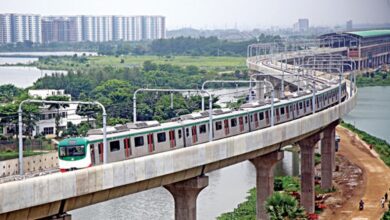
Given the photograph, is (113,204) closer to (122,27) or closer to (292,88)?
(292,88)

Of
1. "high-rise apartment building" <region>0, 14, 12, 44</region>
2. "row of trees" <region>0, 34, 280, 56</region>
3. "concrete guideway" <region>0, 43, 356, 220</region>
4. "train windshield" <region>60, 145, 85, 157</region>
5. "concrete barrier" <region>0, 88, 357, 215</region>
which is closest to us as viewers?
"concrete barrier" <region>0, 88, 357, 215</region>

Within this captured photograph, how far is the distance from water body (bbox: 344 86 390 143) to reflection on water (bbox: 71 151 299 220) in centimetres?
1862

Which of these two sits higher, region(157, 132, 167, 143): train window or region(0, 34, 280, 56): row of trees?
region(157, 132, 167, 143): train window

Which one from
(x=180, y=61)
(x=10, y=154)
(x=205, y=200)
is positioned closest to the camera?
(x=10, y=154)

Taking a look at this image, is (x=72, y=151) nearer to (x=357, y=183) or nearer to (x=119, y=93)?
(x=357, y=183)

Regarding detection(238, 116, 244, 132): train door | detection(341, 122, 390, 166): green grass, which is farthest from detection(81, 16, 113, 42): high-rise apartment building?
detection(238, 116, 244, 132): train door

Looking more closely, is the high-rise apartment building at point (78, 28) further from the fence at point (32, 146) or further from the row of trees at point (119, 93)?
the fence at point (32, 146)

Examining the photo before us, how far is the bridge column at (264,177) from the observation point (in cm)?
2269

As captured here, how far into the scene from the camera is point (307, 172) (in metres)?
28.0

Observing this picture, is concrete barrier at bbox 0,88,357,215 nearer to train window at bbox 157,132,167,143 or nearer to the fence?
train window at bbox 157,132,167,143

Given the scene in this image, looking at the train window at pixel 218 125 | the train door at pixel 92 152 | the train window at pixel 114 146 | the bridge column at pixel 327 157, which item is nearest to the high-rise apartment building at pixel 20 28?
the bridge column at pixel 327 157

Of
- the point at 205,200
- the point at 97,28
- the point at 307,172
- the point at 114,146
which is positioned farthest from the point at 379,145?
the point at 97,28

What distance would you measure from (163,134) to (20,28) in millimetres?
140953

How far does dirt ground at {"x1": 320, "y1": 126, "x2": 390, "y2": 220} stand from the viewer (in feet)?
88.0
